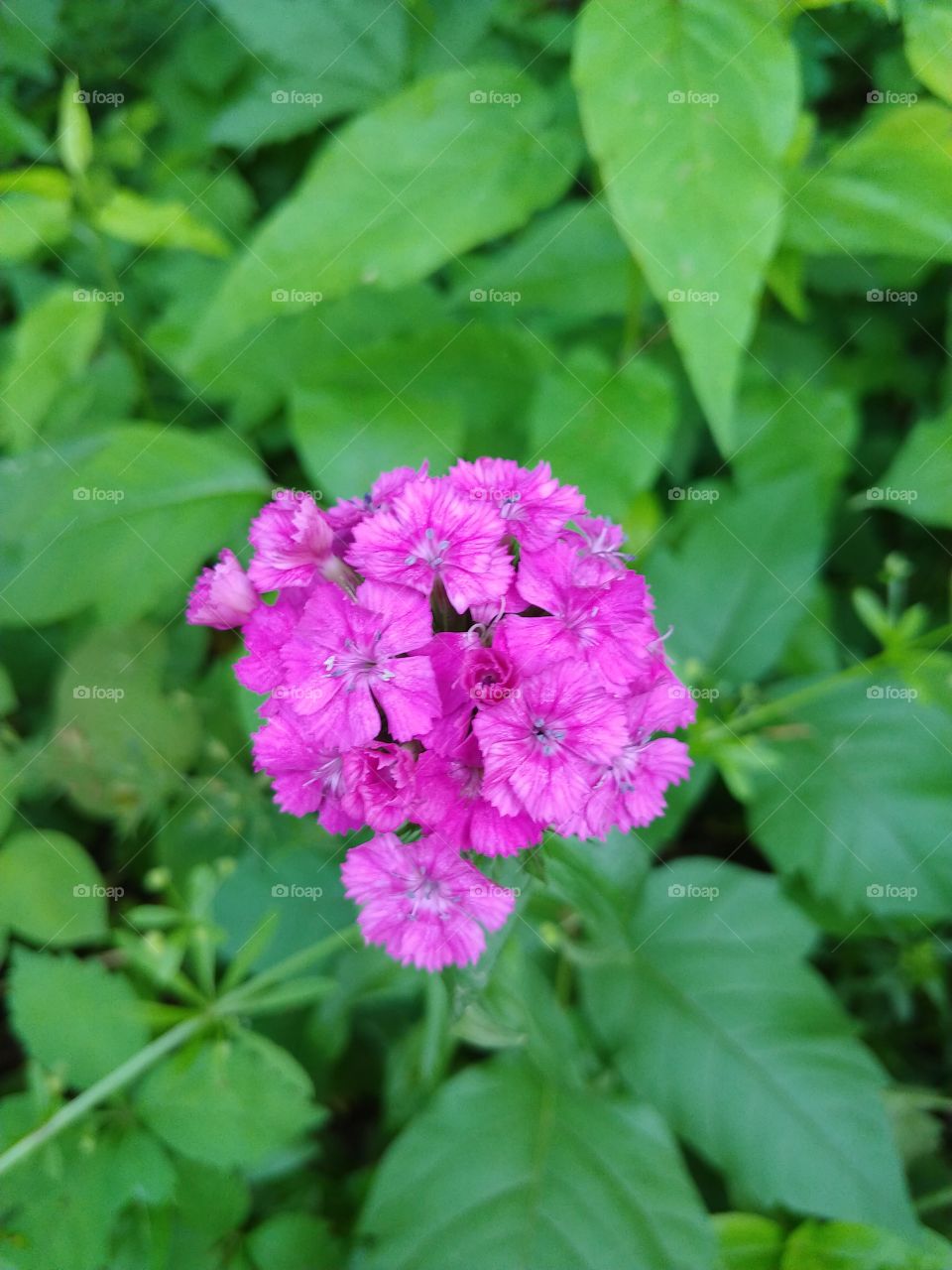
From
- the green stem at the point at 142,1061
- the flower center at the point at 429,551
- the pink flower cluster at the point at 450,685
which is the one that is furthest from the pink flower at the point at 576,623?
the green stem at the point at 142,1061

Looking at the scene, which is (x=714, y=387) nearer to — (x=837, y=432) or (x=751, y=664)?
(x=751, y=664)

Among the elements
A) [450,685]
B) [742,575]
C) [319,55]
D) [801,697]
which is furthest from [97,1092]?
[319,55]

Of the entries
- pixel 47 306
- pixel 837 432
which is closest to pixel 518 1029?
pixel 837 432

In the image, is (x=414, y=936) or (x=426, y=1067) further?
(x=426, y=1067)

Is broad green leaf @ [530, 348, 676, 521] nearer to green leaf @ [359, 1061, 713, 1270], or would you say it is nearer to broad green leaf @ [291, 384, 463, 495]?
broad green leaf @ [291, 384, 463, 495]

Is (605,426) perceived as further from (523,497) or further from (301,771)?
(301,771)

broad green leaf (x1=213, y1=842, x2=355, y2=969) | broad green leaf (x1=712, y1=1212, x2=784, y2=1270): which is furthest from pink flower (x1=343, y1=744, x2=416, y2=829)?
broad green leaf (x1=712, y1=1212, x2=784, y2=1270)

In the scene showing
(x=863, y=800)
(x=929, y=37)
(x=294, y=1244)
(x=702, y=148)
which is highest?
(x=929, y=37)
